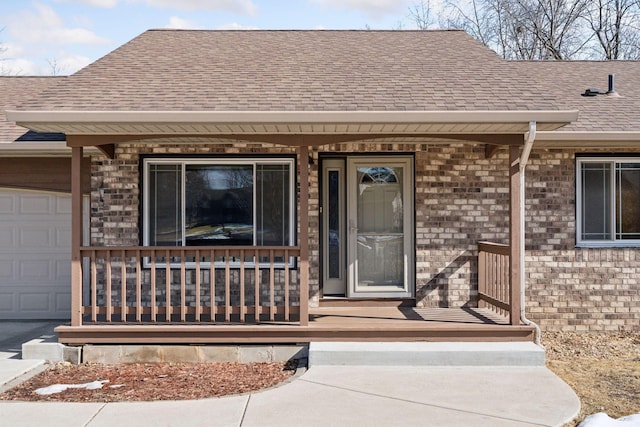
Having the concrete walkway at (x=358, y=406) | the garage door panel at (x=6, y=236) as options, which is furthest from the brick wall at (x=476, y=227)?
the concrete walkway at (x=358, y=406)

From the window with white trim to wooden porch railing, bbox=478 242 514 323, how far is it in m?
1.48

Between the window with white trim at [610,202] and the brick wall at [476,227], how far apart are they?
18cm

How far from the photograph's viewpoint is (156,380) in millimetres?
6566

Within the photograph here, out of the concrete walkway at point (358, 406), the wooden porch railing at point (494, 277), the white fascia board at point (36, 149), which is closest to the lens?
the concrete walkway at point (358, 406)

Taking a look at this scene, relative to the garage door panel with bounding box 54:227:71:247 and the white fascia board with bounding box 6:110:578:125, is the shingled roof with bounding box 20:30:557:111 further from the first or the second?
the garage door panel with bounding box 54:227:71:247

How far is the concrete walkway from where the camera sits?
5.22 m

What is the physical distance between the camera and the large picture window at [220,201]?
8.77 m

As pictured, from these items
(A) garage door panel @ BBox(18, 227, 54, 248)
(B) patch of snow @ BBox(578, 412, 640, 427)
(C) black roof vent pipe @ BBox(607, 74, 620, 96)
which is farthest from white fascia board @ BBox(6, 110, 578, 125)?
(C) black roof vent pipe @ BBox(607, 74, 620, 96)

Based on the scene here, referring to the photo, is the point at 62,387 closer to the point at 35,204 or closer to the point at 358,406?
the point at 358,406

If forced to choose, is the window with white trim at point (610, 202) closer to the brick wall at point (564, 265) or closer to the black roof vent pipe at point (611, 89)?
the brick wall at point (564, 265)

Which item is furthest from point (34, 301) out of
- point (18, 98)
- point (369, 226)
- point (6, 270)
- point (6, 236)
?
point (369, 226)

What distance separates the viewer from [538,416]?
17.4 ft

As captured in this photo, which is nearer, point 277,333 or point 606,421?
point 606,421

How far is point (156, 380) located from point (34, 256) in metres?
3.97
